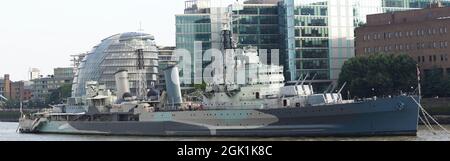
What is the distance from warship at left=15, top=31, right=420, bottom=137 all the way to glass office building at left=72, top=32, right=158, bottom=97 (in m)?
61.6

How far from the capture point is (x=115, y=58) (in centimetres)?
12900

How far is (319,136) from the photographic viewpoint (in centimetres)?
4581

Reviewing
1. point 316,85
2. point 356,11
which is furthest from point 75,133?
point 356,11

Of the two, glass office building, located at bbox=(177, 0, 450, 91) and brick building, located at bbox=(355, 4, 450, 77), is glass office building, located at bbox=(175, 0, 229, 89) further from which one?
brick building, located at bbox=(355, 4, 450, 77)

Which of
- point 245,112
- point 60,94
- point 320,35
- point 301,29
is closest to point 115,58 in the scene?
point 60,94

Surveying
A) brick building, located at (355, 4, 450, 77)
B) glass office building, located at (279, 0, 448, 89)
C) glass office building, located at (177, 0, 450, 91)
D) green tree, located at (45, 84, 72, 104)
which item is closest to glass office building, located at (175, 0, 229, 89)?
glass office building, located at (177, 0, 450, 91)

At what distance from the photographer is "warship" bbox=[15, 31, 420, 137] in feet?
146

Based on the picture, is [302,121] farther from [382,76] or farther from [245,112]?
[382,76]

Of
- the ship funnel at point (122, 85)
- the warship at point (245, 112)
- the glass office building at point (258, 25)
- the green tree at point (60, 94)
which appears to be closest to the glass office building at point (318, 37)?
the glass office building at point (258, 25)

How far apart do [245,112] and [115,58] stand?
8343 cm

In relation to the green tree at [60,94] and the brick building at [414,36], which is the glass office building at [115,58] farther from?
the brick building at [414,36]

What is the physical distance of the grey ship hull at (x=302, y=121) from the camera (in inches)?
1741

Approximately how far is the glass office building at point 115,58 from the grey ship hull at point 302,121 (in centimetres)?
7282

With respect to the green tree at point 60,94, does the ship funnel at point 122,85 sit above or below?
above
